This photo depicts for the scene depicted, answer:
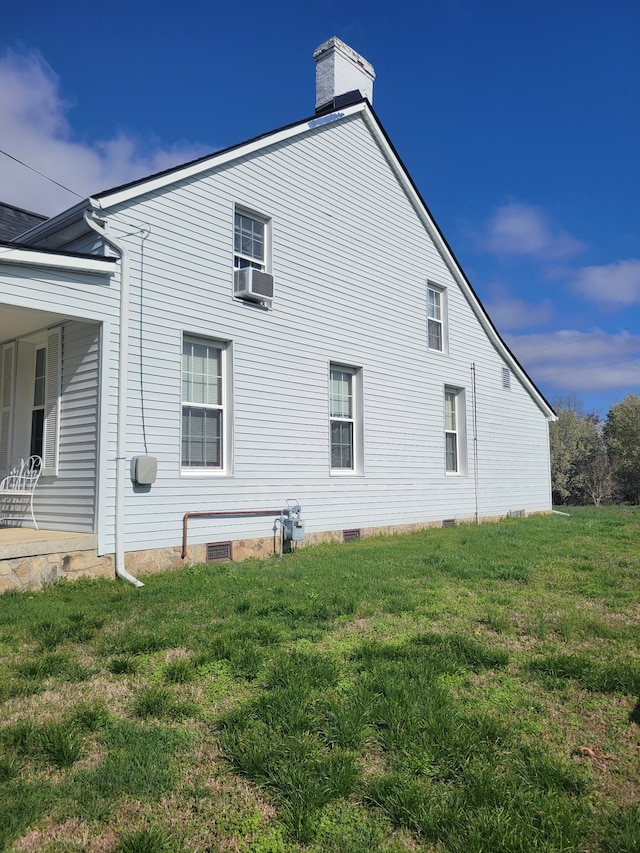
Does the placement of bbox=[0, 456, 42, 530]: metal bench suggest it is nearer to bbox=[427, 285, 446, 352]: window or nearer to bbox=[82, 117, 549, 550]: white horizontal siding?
bbox=[82, 117, 549, 550]: white horizontal siding

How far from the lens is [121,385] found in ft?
23.3

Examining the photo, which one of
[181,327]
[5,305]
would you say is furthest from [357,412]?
[5,305]

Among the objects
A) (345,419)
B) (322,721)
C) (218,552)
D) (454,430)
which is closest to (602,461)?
(454,430)

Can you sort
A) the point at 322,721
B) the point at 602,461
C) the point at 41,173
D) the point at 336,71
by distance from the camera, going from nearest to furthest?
1. the point at 322,721
2. the point at 41,173
3. the point at 336,71
4. the point at 602,461

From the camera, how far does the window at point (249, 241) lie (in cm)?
902

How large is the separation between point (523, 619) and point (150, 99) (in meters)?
11.4

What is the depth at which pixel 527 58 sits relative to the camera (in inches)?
473

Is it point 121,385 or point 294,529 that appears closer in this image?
point 121,385

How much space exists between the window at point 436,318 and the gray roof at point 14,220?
314 inches

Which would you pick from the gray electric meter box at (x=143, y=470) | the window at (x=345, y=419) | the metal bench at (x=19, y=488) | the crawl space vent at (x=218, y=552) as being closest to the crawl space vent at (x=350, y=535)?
the window at (x=345, y=419)

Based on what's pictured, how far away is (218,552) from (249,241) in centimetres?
477

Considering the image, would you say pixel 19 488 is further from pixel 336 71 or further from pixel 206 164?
pixel 336 71

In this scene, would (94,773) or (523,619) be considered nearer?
(94,773)

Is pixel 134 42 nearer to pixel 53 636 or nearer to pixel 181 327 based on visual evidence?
pixel 181 327
